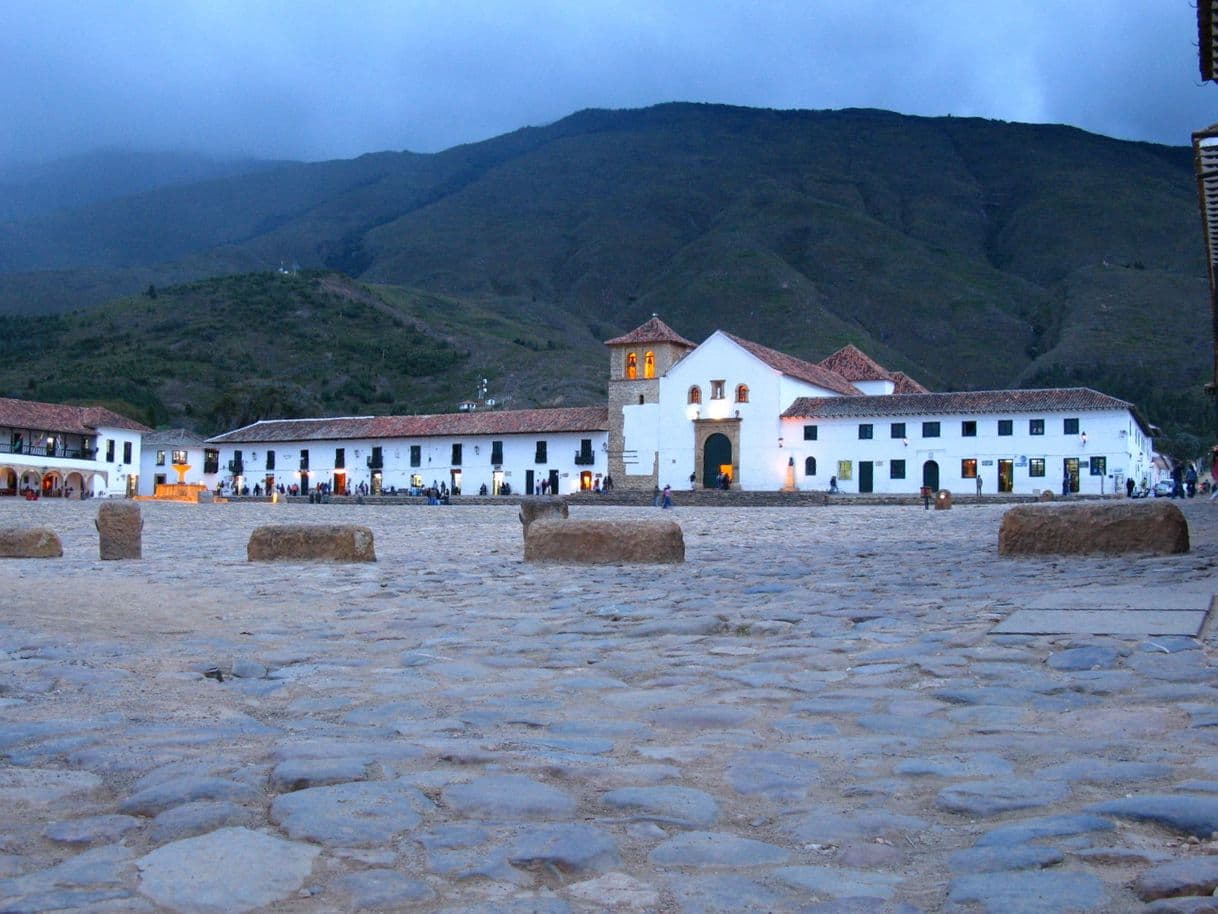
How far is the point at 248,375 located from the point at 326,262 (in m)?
89.5

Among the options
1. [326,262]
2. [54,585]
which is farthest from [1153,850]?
[326,262]

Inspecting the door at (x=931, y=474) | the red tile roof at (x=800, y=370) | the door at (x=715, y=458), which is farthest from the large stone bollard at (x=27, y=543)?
the door at (x=715, y=458)

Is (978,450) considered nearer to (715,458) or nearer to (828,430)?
(828,430)

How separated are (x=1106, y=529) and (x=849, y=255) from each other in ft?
405

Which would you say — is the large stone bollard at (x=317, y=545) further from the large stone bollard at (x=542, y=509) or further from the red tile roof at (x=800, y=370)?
the red tile roof at (x=800, y=370)

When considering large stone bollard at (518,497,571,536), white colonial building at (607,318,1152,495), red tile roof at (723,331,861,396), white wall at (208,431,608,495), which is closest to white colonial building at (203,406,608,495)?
white wall at (208,431,608,495)

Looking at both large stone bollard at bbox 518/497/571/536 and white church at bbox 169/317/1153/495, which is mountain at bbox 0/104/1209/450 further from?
large stone bollard at bbox 518/497/571/536

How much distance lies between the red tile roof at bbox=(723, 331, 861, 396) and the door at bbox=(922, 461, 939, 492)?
7.53 m

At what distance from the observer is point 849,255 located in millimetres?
129750

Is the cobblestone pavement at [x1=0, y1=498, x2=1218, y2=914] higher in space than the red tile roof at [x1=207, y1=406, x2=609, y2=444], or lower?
lower

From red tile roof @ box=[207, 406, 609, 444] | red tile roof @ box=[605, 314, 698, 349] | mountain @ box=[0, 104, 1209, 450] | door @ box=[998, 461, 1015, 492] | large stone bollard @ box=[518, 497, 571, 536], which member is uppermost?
mountain @ box=[0, 104, 1209, 450]

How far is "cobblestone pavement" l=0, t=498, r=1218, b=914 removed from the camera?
2281 mm

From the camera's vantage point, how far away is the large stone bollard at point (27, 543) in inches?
486

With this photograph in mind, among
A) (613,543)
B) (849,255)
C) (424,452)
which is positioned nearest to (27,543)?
(613,543)
